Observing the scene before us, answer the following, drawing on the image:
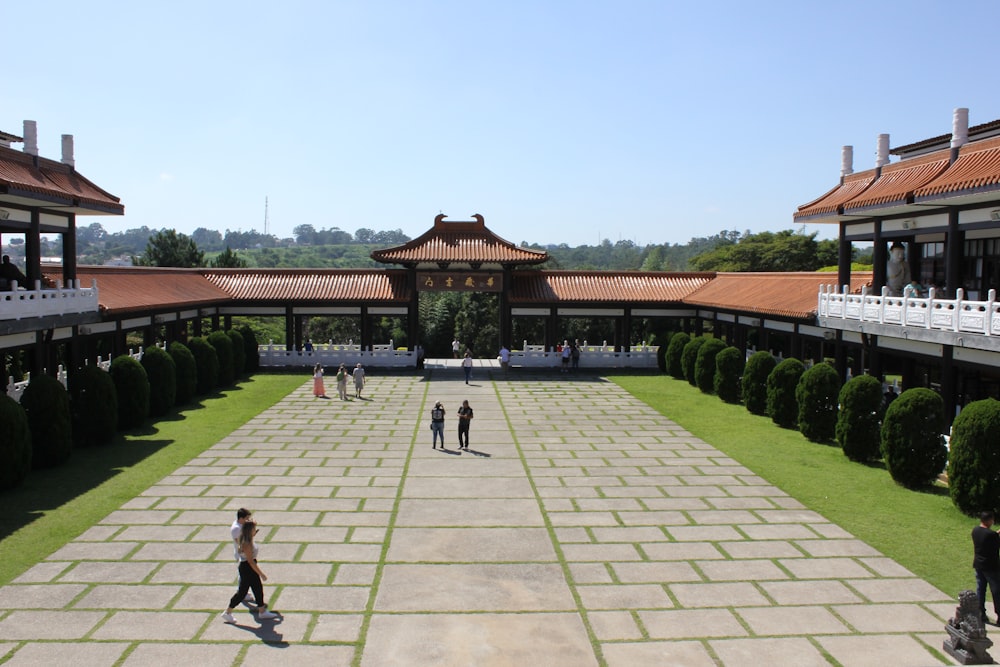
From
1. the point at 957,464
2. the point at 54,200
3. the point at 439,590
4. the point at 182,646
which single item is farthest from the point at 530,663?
the point at 54,200

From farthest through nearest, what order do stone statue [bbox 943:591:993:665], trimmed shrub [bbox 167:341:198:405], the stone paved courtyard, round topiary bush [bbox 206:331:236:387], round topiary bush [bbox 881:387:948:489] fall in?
round topiary bush [bbox 206:331:236:387] < trimmed shrub [bbox 167:341:198:405] < round topiary bush [bbox 881:387:948:489] < the stone paved courtyard < stone statue [bbox 943:591:993:665]

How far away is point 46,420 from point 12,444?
5.90ft

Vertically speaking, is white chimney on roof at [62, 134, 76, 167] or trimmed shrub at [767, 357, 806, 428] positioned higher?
white chimney on roof at [62, 134, 76, 167]

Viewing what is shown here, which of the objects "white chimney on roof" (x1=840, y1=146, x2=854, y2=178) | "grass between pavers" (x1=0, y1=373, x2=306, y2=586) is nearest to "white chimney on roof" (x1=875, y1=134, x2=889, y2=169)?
"white chimney on roof" (x1=840, y1=146, x2=854, y2=178)

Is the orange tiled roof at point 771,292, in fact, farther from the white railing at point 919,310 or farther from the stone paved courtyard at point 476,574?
the stone paved courtyard at point 476,574

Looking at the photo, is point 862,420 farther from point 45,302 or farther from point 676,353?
point 45,302

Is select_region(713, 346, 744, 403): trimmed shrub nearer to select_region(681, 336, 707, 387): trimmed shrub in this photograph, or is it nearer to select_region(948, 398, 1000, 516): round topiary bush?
select_region(681, 336, 707, 387): trimmed shrub

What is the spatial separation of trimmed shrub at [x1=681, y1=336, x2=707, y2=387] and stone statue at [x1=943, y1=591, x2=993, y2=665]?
63.2 ft

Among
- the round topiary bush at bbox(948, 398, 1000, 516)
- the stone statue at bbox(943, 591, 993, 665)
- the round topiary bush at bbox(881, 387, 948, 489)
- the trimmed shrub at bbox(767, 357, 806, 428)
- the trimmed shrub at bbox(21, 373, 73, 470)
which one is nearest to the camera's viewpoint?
the stone statue at bbox(943, 591, 993, 665)

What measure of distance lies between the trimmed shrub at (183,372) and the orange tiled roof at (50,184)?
424 cm

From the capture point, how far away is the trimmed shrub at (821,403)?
18.0 meters

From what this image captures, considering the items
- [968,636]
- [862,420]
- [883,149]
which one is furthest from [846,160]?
[968,636]

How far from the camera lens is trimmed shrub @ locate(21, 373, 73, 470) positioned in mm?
15164

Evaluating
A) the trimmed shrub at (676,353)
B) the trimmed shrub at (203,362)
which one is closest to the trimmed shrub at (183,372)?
the trimmed shrub at (203,362)
